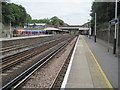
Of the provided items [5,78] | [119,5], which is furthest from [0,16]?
[5,78]

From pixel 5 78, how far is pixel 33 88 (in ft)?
7.90

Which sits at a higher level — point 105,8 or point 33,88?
point 105,8

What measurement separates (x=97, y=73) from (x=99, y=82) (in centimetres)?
176

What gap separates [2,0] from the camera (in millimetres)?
39156

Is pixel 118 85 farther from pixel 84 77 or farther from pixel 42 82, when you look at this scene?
pixel 42 82

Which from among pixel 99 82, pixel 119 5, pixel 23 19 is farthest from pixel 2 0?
pixel 23 19

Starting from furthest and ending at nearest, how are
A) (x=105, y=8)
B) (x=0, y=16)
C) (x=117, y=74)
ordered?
(x=0, y=16) < (x=105, y=8) < (x=117, y=74)

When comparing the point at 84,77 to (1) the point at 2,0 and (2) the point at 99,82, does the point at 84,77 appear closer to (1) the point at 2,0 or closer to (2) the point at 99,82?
(2) the point at 99,82

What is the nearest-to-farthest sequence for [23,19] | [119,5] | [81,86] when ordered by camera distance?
1. [81,86]
2. [119,5]
3. [23,19]

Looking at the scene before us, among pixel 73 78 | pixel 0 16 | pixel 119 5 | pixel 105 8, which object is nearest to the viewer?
pixel 73 78

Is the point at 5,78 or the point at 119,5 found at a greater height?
the point at 119,5

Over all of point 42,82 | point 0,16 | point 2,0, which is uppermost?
point 2,0

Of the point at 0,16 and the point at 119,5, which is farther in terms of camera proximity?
the point at 0,16

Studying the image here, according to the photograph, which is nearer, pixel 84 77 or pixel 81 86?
pixel 81 86
